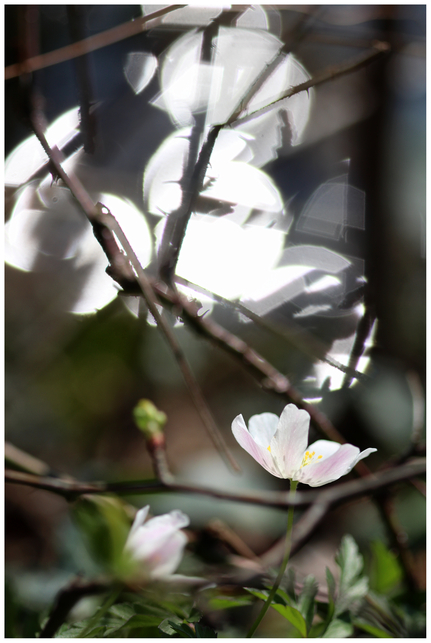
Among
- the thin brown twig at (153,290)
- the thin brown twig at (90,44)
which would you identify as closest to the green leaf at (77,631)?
the thin brown twig at (153,290)

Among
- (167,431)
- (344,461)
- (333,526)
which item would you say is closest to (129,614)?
(344,461)

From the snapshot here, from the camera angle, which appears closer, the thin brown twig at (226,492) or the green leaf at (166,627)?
the green leaf at (166,627)

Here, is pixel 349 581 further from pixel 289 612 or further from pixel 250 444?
pixel 250 444

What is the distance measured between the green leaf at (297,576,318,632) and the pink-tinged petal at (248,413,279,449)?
0.44ft

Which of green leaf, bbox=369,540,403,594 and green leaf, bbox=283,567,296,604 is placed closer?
green leaf, bbox=283,567,296,604

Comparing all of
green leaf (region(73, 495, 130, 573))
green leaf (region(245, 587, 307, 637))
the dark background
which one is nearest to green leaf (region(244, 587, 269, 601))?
green leaf (region(245, 587, 307, 637))

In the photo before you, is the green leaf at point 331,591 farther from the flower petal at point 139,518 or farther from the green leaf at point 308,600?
the flower petal at point 139,518

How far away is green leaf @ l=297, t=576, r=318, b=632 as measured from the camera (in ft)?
1.09

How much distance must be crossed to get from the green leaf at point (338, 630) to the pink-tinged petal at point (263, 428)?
16 centimetres

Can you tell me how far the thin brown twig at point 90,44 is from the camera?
1.38 feet

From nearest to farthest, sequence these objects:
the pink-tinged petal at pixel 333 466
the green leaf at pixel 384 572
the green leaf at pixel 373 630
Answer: the pink-tinged petal at pixel 333 466 < the green leaf at pixel 373 630 < the green leaf at pixel 384 572

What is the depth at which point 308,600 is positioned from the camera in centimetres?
34

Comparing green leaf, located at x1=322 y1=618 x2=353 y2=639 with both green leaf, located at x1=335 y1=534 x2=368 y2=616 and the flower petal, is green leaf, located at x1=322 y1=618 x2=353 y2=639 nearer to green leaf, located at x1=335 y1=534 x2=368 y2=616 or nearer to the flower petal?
green leaf, located at x1=335 y1=534 x2=368 y2=616

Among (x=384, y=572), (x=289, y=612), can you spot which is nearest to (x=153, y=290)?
(x=289, y=612)
